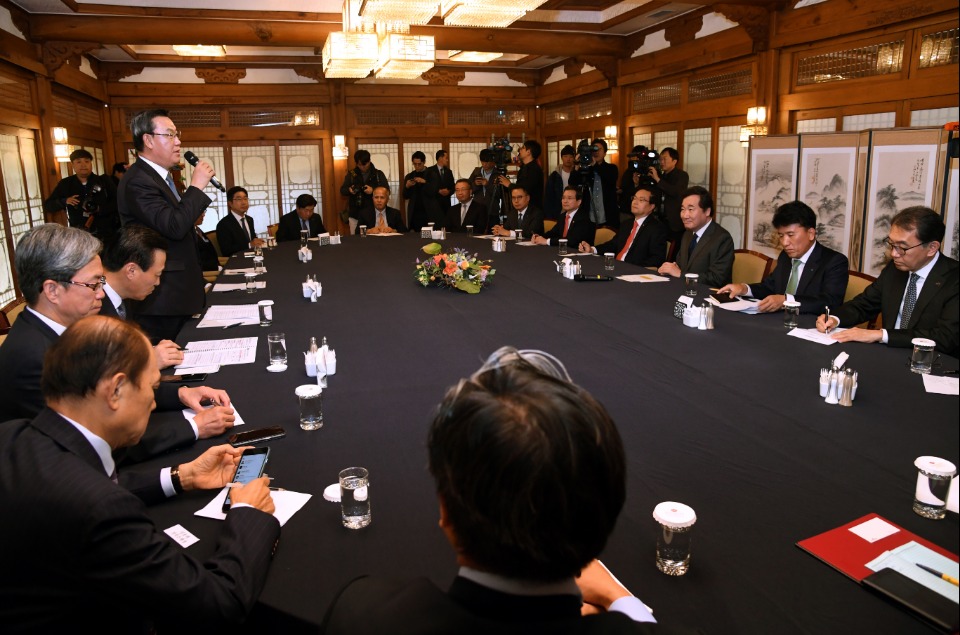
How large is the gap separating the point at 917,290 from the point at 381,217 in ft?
19.8

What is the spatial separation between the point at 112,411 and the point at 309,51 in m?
9.16

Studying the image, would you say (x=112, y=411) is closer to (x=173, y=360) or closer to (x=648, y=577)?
(x=648, y=577)

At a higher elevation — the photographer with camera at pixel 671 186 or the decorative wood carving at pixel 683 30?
the decorative wood carving at pixel 683 30

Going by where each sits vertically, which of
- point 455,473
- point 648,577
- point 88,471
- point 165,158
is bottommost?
point 648,577

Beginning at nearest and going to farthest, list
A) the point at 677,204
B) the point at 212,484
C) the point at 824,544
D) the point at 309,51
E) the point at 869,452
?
the point at 824,544, the point at 212,484, the point at 869,452, the point at 677,204, the point at 309,51

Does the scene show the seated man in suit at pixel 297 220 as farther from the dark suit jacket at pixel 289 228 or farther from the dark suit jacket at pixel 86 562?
the dark suit jacket at pixel 86 562

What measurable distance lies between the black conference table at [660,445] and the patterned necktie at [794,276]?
528 millimetres

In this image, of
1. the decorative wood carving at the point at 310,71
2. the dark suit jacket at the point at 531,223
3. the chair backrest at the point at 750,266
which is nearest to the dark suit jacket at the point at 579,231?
the dark suit jacket at the point at 531,223

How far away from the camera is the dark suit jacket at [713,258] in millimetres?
4469

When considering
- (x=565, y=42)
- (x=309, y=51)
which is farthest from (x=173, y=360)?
(x=309, y=51)

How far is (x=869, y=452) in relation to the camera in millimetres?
1751

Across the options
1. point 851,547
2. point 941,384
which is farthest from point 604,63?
point 851,547

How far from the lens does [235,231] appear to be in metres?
6.92

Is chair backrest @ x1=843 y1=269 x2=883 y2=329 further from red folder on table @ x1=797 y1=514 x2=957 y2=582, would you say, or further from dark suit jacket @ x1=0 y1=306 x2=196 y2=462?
dark suit jacket @ x1=0 y1=306 x2=196 y2=462
